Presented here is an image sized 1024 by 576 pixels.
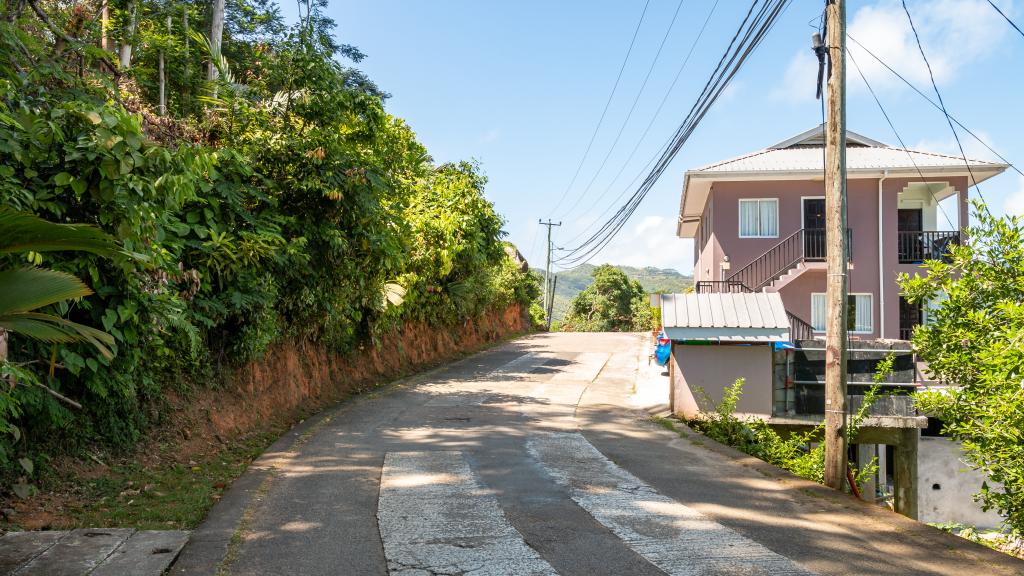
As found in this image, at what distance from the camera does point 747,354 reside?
1303 centimetres

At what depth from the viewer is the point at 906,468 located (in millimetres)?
12828

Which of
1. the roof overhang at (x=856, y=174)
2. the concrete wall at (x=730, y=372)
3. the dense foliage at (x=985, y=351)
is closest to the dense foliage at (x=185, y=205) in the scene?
the concrete wall at (x=730, y=372)

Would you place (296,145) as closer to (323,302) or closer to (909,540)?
(323,302)

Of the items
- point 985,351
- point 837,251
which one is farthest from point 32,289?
point 985,351

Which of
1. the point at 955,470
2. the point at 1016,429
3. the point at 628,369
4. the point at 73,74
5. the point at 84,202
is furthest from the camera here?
the point at 628,369

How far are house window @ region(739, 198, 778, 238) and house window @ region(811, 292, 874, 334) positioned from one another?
2.47m

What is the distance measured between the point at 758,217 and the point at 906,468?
37.0 ft

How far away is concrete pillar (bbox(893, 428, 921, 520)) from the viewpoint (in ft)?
41.3

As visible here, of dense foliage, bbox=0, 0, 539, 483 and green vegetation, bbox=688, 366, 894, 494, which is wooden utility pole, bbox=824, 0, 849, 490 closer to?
green vegetation, bbox=688, 366, 894, 494

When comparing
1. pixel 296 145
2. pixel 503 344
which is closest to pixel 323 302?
pixel 296 145

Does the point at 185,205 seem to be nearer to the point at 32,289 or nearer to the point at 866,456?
the point at 32,289

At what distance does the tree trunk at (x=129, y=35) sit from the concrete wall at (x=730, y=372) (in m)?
11.5

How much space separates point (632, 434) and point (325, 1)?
2572 centimetres

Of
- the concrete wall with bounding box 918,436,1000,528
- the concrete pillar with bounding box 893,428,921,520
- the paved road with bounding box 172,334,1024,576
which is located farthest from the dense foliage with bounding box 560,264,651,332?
the paved road with bounding box 172,334,1024,576
